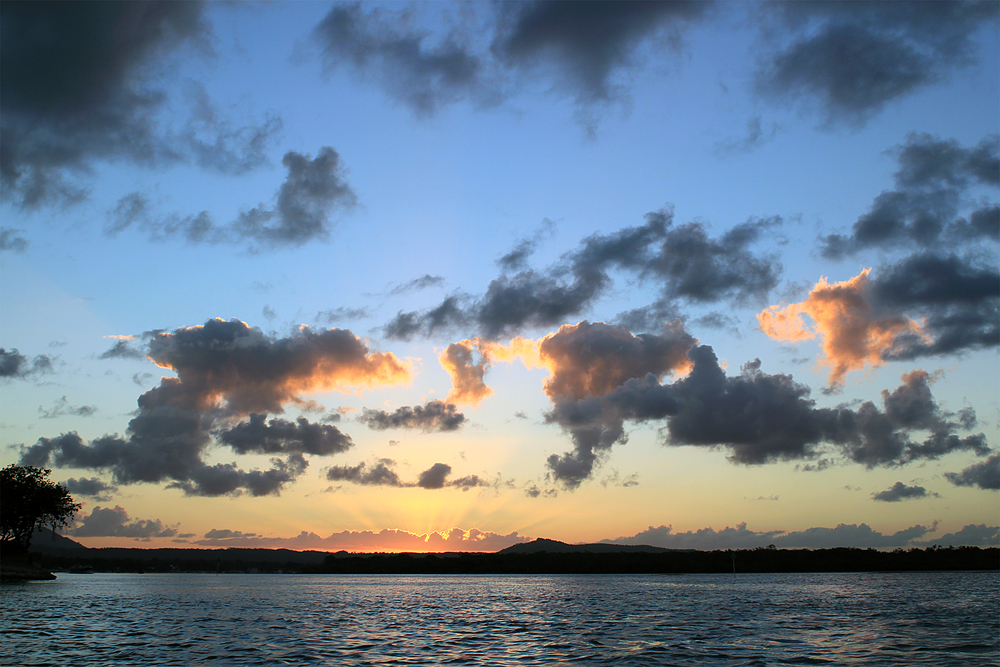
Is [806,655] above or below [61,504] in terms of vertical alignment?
below

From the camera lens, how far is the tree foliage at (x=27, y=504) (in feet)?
478

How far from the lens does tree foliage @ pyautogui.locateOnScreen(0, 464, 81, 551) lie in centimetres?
14575

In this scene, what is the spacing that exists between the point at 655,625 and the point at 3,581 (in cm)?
14774

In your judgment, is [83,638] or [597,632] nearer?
[83,638]

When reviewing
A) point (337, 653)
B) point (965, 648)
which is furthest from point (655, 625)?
point (337, 653)

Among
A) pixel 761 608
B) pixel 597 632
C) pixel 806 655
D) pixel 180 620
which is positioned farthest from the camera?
pixel 761 608

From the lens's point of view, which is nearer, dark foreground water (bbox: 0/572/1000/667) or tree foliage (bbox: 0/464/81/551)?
dark foreground water (bbox: 0/572/1000/667)

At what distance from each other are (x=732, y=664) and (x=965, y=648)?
23.3m

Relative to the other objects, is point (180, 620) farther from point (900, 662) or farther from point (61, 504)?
point (61, 504)

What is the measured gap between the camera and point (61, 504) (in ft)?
513

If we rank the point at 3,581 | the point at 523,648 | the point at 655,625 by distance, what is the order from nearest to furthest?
the point at 523,648 < the point at 655,625 < the point at 3,581

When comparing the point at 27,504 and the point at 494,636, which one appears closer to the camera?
the point at 494,636

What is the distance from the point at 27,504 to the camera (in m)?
149

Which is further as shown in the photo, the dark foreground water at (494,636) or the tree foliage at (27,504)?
the tree foliage at (27,504)
